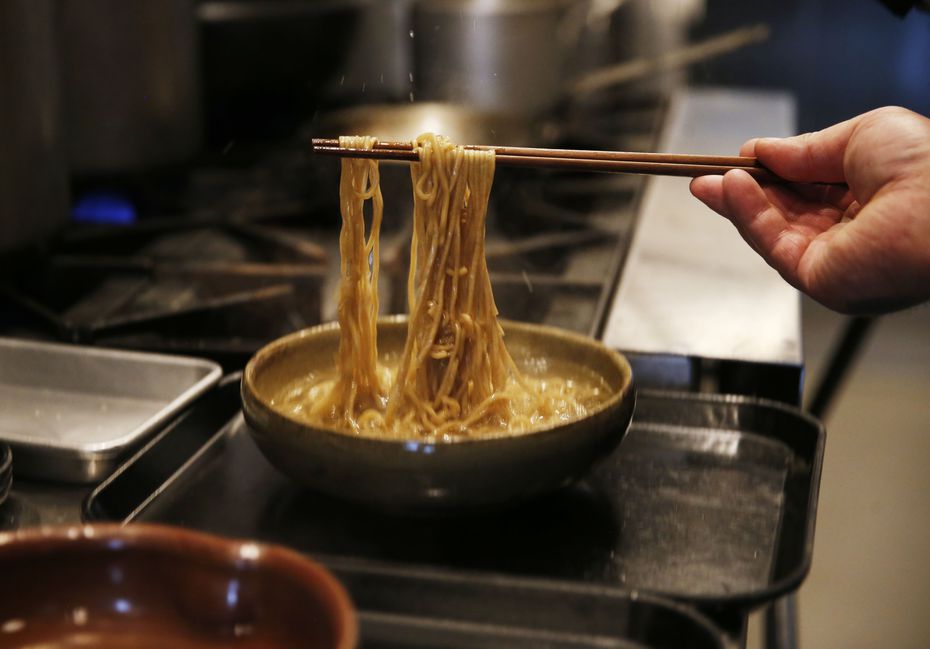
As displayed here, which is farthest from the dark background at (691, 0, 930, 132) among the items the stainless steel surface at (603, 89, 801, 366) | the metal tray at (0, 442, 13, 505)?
the metal tray at (0, 442, 13, 505)

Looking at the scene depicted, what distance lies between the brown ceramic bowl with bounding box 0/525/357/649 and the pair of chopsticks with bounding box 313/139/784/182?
0.57m

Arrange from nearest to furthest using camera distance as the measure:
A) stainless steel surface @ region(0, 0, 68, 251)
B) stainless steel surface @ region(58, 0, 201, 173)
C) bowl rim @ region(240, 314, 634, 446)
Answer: bowl rim @ region(240, 314, 634, 446), stainless steel surface @ region(0, 0, 68, 251), stainless steel surface @ region(58, 0, 201, 173)

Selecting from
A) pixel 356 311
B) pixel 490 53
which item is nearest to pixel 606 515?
pixel 356 311

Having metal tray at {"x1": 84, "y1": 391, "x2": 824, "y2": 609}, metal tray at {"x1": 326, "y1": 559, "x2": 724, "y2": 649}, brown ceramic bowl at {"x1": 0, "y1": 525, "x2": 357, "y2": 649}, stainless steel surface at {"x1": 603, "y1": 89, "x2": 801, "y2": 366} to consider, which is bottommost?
stainless steel surface at {"x1": 603, "y1": 89, "x2": 801, "y2": 366}

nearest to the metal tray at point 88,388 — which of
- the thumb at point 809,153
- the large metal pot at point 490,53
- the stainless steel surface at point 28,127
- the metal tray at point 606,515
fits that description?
the metal tray at point 606,515

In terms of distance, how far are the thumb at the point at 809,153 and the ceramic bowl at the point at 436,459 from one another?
366 mm

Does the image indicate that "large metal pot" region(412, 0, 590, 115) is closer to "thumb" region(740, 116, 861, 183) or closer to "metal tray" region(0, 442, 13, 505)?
"thumb" region(740, 116, 861, 183)

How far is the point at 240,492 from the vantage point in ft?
4.14

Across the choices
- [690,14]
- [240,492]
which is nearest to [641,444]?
[240,492]

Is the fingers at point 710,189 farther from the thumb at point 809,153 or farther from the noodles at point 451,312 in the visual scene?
the noodles at point 451,312

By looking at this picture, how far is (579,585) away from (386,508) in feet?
0.78

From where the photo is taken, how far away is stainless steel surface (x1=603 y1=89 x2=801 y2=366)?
1.70 m

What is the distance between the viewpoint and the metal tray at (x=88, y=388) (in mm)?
1420

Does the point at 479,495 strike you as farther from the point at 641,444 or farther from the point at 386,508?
the point at 641,444
